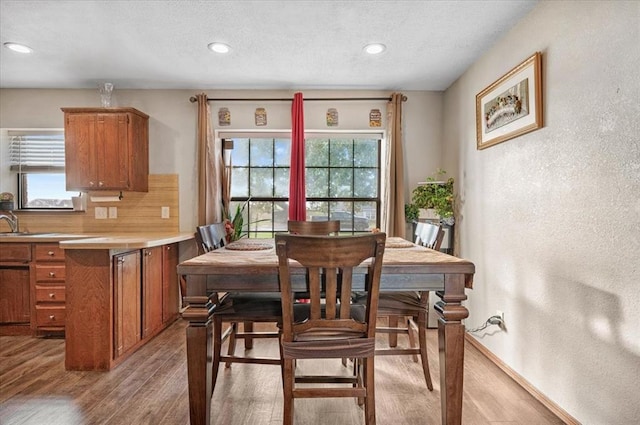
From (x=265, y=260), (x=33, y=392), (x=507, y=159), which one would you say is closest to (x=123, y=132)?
(x=33, y=392)

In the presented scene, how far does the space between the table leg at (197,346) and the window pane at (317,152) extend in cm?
255

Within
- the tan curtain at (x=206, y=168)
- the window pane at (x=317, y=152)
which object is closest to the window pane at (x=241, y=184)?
the tan curtain at (x=206, y=168)

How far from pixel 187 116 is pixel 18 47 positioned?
55.8 inches

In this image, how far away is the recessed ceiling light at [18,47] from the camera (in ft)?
9.08

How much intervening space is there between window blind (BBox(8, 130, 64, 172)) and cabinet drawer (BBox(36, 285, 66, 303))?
134 cm

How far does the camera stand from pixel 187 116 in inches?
151

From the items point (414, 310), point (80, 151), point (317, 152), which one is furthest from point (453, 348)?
point (80, 151)

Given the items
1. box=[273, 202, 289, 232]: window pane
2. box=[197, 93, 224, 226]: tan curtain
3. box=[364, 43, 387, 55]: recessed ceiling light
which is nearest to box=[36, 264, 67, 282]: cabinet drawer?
box=[197, 93, 224, 226]: tan curtain

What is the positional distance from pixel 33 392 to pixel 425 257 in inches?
97.2

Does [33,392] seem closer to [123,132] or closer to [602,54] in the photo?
[123,132]

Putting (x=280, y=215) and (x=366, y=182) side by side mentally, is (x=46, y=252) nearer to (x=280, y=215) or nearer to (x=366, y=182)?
(x=280, y=215)

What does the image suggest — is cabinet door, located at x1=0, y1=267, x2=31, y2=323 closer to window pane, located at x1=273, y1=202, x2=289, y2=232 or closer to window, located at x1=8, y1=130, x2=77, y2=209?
window, located at x1=8, y1=130, x2=77, y2=209

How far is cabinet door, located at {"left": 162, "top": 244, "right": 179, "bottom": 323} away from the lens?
3.40m

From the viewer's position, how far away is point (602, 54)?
1662mm
